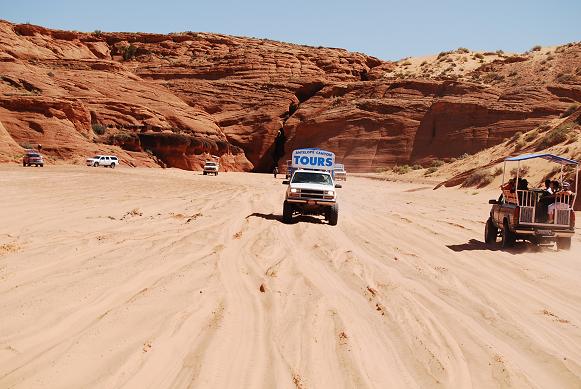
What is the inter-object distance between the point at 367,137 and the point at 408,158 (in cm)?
644

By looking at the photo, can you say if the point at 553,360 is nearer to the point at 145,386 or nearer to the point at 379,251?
the point at 145,386

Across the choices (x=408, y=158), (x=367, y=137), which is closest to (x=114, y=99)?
(x=367, y=137)

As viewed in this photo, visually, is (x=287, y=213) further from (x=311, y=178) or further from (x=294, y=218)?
(x=311, y=178)

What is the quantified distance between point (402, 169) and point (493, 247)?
52339 mm

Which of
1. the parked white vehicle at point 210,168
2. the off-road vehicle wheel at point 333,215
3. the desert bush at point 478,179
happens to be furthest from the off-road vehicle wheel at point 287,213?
the parked white vehicle at point 210,168

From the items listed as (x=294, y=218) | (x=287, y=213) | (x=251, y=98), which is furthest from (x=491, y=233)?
(x=251, y=98)

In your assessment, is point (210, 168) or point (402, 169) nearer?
point (210, 168)

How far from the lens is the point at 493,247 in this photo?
14266mm

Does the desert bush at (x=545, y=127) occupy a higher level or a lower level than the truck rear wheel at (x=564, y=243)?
higher

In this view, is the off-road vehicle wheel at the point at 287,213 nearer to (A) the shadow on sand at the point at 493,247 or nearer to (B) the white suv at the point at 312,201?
(B) the white suv at the point at 312,201

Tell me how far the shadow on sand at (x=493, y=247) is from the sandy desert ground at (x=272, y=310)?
10 cm

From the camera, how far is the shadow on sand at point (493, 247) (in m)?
13.7

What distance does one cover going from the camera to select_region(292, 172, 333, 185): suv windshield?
18.6 m

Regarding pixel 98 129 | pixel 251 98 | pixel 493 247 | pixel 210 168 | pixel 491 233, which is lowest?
pixel 493 247
